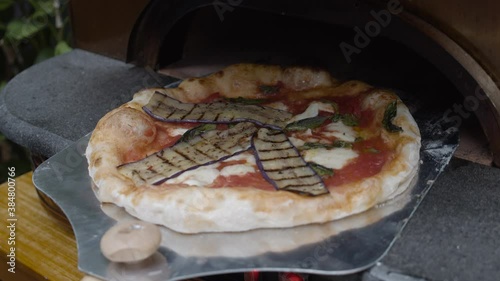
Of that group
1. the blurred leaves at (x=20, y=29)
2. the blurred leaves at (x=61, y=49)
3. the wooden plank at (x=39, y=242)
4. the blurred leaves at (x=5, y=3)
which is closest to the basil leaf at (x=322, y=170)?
the wooden plank at (x=39, y=242)

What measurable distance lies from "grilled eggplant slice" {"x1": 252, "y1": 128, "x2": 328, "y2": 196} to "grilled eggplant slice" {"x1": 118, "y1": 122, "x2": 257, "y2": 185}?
0.17 feet

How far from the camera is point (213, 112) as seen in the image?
201 centimetres

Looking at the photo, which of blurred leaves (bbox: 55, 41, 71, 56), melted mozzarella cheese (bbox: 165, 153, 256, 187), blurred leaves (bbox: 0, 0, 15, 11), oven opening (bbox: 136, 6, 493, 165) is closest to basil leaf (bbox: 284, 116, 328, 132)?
melted mozzarella cheese (bbox: 165, 153, 256, 187)

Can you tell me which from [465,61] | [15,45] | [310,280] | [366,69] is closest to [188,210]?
[310,280]

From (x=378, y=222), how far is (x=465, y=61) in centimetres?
56

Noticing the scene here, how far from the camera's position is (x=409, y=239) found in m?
1.51

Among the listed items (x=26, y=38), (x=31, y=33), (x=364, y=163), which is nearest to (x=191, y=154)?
(x=364, y=163)

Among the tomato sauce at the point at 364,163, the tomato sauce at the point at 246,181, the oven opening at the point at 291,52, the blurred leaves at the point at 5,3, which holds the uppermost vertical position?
the tomato sauce at the point at 364,163

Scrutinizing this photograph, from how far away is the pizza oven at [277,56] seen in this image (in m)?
1.77

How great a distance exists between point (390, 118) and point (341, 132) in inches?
5.7

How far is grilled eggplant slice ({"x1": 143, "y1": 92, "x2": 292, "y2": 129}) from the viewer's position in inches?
77.4

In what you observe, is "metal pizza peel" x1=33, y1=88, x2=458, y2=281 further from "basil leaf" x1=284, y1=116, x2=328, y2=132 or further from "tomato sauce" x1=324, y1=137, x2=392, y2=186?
"basil leaf" x1=284, y1=116, x2=328, y2=132

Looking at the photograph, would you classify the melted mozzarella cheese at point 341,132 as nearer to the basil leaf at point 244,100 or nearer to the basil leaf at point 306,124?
the basil leaf at point 306,124

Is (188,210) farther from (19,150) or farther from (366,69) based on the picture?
(19,150)
